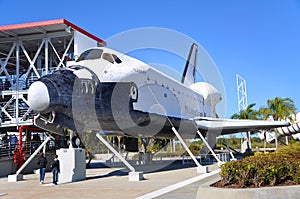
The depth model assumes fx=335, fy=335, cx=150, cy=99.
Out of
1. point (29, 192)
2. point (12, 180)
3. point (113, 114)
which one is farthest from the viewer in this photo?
point (12, 180)

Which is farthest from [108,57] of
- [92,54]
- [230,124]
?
[230,124]

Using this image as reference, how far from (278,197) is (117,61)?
7587mm

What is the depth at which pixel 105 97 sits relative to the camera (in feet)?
36.3

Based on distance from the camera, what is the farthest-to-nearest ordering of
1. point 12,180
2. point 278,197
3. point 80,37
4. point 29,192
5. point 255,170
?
point 80,37 < point 12,180 < point 29,192 < point 255,170 < point 278,197

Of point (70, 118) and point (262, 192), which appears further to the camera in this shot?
point (70, 118)

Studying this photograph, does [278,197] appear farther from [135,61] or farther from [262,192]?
[135,61]

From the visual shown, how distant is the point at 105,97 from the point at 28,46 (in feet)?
45.5

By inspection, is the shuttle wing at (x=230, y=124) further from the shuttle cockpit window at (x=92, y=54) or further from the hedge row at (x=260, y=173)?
the hedge row at (x=260, y=173)

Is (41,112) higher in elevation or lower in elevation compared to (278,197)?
higher

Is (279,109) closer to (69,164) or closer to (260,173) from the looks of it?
(69,164)

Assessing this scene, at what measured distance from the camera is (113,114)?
1140 cm

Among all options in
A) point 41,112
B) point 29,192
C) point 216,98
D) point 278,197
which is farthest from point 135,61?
point 216,98

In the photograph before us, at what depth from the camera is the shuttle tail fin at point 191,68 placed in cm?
2980

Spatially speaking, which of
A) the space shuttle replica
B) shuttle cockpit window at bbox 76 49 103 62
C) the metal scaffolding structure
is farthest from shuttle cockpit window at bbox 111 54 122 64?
the metal scaffolding structure
